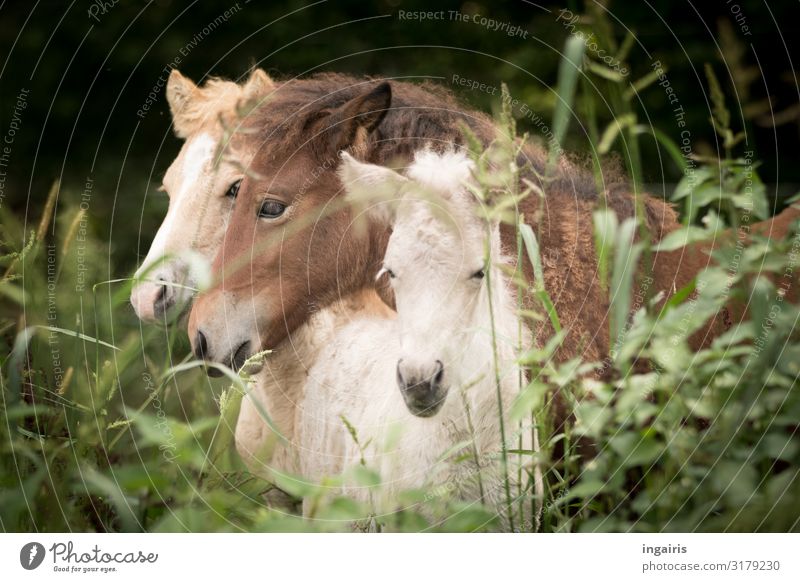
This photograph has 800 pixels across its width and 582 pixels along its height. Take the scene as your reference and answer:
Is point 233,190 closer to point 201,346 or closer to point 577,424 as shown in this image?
point 201,346

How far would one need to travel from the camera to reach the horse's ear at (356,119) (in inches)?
82.1

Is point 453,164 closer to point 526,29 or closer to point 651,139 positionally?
point 526,29

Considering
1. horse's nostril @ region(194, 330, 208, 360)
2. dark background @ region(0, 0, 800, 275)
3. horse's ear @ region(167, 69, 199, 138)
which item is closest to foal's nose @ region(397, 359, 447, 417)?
horse's nostril @ region(194, 330, 208, 360)

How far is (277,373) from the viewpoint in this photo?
2.32 m

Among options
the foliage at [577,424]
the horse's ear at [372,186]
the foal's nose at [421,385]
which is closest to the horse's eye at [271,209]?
the horse's ear at [372,186]

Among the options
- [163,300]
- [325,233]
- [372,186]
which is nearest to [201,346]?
[163,300]

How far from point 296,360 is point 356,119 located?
64 centimetres

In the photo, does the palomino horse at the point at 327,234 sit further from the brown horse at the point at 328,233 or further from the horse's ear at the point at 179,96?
the horse's ear at the point at 179,96

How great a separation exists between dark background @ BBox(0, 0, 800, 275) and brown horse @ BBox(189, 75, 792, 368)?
0.80 feet

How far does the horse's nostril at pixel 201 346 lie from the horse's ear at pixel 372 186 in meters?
0.47

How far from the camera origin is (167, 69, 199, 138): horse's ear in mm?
2311
